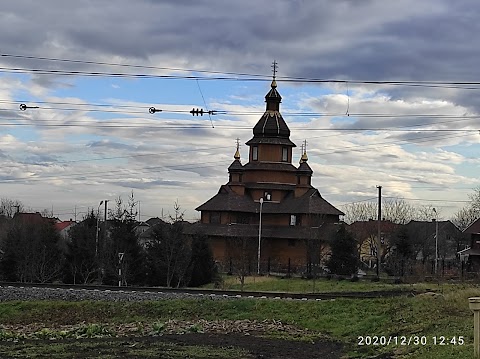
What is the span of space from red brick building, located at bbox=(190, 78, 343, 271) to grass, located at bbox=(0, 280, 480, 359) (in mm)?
42304

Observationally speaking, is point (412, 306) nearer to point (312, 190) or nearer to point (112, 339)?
point (112, 339)

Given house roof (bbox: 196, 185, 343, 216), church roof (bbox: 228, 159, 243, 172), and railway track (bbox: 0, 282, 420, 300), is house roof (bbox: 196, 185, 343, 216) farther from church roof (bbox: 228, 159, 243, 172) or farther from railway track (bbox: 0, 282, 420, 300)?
railway track (bbox: 0, 282, 420, 300)

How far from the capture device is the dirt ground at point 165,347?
1795 centimetres

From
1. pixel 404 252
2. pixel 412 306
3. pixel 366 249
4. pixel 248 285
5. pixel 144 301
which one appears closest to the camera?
pixel 412 306

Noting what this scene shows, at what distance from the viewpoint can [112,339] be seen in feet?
71.7

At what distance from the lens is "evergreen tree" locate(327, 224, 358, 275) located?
61594 millimetres

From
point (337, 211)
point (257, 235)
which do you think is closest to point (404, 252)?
point (337, 211)

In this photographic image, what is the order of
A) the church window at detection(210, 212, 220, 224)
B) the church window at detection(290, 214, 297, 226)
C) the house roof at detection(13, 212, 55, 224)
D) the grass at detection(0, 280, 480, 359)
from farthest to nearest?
the church window at detection(210, 212, 220, 224) → the church window at detection(290, 214, 297, 226) → the house roof at detection(13, 212, 55, 224) → the grass at detection(0, 280, 480, 359)

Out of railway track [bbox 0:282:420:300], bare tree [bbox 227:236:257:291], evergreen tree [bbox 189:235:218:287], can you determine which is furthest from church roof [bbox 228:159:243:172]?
railway track [bbox 0:282:420:300]

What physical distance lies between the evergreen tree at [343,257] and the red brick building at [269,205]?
29.6ft

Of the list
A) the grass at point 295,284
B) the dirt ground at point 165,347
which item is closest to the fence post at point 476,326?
the dirt ground at point 165,347

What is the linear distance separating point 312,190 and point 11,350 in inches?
2541

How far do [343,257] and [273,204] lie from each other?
2136cm

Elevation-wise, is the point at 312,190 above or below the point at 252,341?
above
